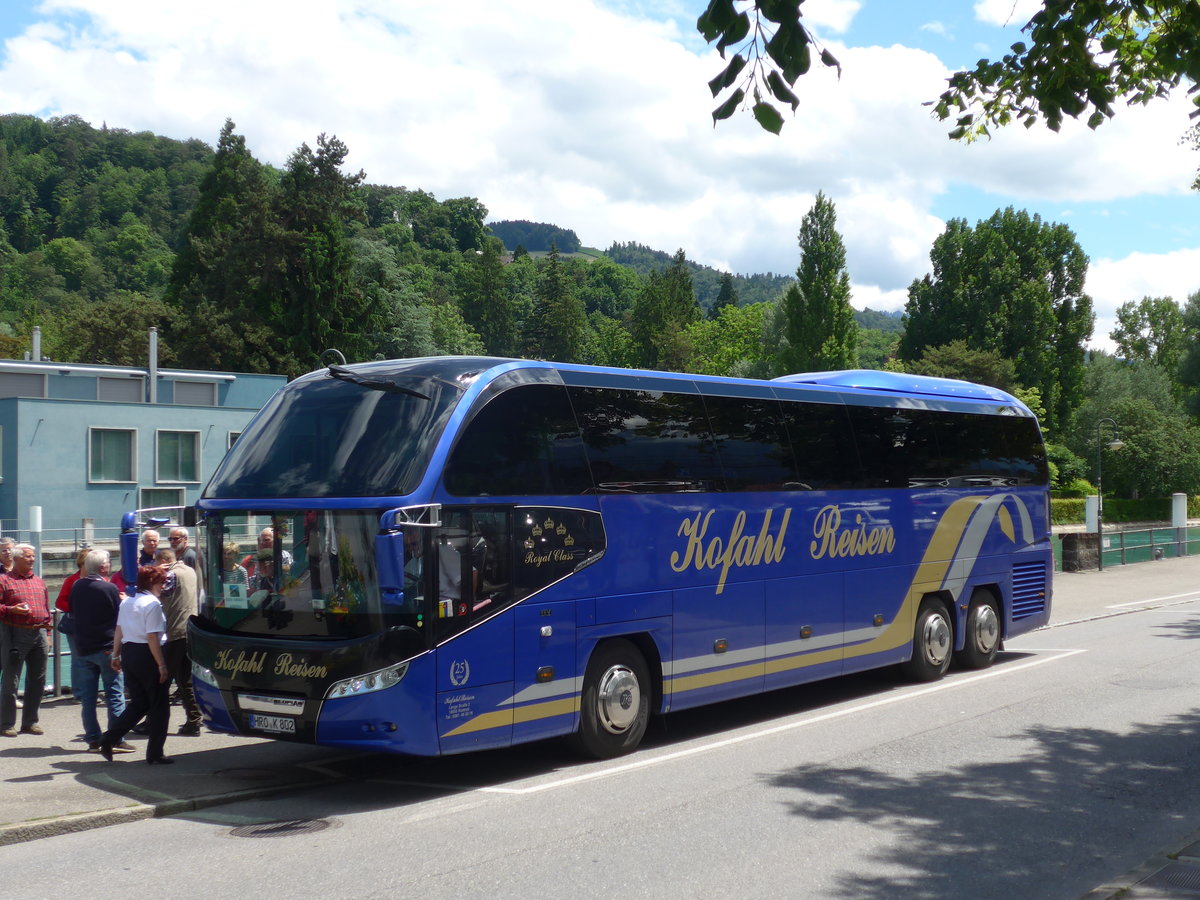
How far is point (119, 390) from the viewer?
50188 millimetres

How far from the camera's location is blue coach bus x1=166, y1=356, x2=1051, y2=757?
30.0ft

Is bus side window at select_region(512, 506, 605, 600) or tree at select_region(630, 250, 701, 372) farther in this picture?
tree at select_region(630, 250, 701, 372)

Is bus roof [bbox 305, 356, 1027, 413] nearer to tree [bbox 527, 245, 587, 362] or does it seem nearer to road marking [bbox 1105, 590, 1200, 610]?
road marking [bbox 1105, 590, 1200, 610]

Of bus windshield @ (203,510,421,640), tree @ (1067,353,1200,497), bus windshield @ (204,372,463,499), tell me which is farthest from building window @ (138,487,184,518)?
tree @ (1067,353,1200,497)

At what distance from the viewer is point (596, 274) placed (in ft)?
654

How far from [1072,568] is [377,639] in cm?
2954

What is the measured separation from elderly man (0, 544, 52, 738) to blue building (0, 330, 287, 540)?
2960 centimetres

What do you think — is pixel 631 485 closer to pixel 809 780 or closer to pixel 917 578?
pixel 809 780

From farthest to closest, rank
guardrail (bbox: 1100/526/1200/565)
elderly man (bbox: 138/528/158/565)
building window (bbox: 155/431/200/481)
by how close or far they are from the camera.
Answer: building window (bbox: 155/431/200/481)
guardrail (bbox: 1100/526/1200/565)
elderly man (bbox: 138/528/158/565)

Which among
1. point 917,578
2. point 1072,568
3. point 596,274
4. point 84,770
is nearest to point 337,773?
point 84,770

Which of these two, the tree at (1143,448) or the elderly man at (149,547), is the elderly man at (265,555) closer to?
the elderly man at (149,547)

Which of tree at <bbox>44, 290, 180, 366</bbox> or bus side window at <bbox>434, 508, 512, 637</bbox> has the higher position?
tree at <bbox>44, 290, 180, 366</bbox>

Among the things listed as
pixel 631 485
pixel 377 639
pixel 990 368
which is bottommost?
pixel 377 639

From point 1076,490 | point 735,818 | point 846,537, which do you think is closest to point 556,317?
point 1076,490
